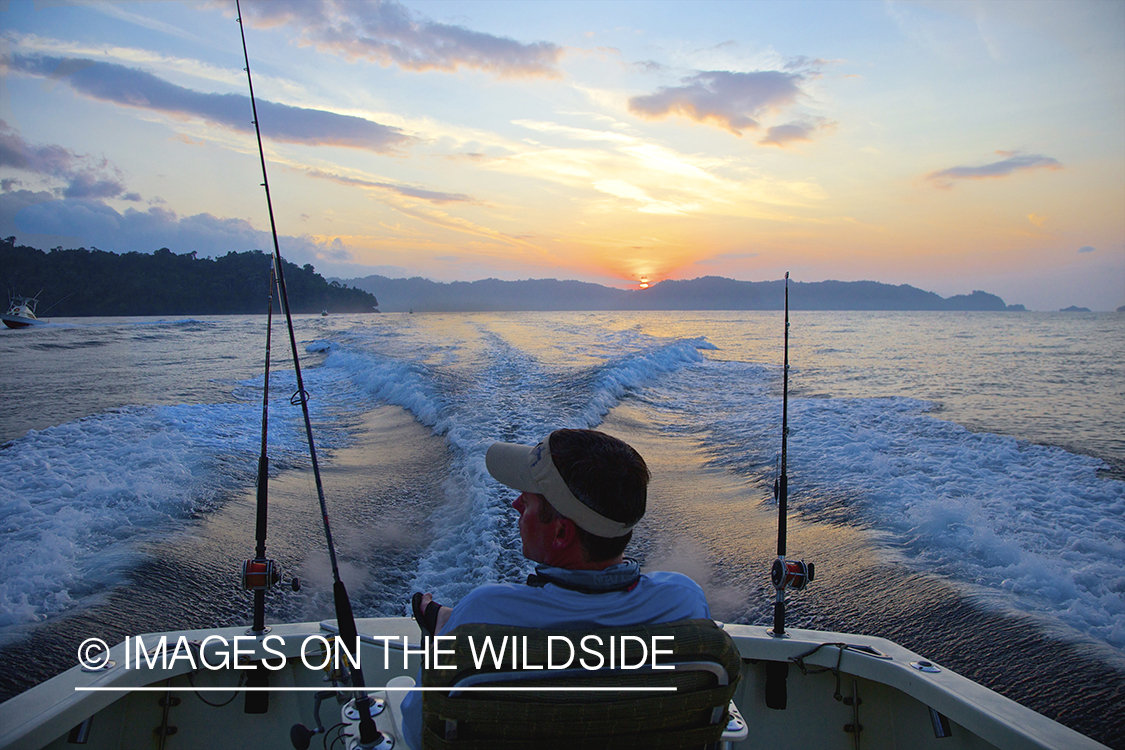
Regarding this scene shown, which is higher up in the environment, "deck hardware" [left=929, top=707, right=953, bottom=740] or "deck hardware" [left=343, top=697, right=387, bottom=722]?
"deck hardware" [left=343, top=697, right=387, bottom=722]

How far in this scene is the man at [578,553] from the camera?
1.17 m

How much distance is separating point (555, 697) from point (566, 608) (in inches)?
6.2

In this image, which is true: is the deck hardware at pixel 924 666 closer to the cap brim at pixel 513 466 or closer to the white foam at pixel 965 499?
the cap brim at pixel 513 466

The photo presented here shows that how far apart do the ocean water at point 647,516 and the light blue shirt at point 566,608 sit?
3450 mm

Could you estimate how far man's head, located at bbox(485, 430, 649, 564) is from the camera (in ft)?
4.22

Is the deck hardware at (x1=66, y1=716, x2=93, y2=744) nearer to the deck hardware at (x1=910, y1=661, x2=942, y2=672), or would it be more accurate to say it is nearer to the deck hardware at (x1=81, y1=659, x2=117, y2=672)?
the deck hardware at (x1=81, y1=659, x2=117, y2=672)

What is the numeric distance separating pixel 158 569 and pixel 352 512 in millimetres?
1766

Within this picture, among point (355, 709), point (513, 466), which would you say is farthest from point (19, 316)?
point (513, 466)

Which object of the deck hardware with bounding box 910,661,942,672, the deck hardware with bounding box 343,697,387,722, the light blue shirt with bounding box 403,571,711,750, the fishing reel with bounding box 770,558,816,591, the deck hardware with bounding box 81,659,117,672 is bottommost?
the deck hardware with bounding box 910,661,942,672

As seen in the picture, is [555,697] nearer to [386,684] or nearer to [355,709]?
[355,709]

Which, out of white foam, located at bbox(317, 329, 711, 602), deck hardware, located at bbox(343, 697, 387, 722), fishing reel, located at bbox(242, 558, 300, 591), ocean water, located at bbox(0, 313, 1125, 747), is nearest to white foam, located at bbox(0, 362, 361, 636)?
ocean water, located at bbox(0, 313, 1125, 747)

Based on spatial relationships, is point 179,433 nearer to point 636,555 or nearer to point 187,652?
point 636,555

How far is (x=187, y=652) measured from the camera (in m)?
2.20

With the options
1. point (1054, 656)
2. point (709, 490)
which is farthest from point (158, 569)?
point (1054, 656)
